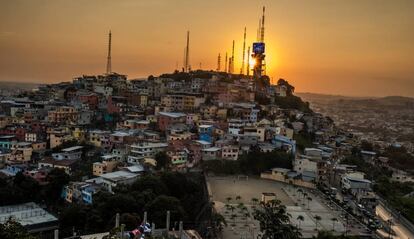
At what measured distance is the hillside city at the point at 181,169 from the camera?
1497 centimetres

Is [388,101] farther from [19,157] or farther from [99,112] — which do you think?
[19,157]

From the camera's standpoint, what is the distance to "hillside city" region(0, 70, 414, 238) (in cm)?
1497

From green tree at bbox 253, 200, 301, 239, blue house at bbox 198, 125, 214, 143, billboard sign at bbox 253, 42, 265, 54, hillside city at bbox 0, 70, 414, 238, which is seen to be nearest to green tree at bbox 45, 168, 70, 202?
hillside city at bbox 0, 70, 414, 238

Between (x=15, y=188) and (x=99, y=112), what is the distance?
1136 centimetres

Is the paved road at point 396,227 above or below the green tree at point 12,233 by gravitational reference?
below

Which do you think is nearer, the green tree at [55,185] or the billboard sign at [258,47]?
the green tree at [55,185]

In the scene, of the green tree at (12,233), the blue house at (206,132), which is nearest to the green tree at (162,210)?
the green tree at (12,233)

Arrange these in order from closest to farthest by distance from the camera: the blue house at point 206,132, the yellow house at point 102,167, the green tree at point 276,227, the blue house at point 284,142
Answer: the green tree at point 276,227
the yellow house at point 102,167
the blue house at point 206,132
the blue house at point 284,142

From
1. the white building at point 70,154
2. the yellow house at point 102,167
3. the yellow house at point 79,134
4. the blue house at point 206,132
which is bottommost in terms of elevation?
the yellow house at point 102,167

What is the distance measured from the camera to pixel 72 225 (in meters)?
14.8

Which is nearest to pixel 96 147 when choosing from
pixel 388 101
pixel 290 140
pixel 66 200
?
pixel 66 200

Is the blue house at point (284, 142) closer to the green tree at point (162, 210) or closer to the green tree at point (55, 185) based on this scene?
the green tree at point (162, 210)

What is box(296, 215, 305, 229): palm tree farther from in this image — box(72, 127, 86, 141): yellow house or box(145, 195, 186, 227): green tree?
box(72, 127, 86, 141): yellow house

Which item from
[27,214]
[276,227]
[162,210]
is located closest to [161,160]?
[162,210]
